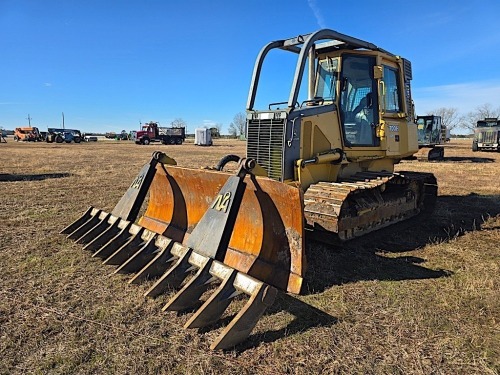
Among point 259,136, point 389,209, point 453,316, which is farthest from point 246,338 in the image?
point 389,209

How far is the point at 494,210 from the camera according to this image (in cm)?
855

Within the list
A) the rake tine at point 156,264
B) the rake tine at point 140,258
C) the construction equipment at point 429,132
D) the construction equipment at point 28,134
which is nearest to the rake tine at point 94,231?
the rake tine at point 140,258

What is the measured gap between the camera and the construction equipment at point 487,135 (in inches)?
1213

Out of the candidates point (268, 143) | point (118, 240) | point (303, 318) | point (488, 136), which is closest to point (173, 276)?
point (303, 318)

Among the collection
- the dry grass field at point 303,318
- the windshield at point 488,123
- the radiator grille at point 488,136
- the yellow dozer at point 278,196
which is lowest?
the dry grass field at point 303,318

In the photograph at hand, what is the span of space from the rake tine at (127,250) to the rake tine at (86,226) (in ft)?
3.92

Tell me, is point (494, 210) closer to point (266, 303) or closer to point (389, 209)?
point (389, 209)

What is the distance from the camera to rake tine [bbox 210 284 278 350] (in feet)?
9.96

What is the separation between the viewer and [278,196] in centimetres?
412

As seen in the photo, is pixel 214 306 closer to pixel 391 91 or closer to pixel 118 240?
pixel 118 240

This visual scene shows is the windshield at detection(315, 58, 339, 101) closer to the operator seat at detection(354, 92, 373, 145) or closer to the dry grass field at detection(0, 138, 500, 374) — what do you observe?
the operator seat at detection(354, 92, 373, 145)

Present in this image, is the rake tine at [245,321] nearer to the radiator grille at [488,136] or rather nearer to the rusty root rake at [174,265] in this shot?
the rusty root rake at [174,265]

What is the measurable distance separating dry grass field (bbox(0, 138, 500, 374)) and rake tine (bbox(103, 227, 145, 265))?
195mm

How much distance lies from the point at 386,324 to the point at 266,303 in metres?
1.22
